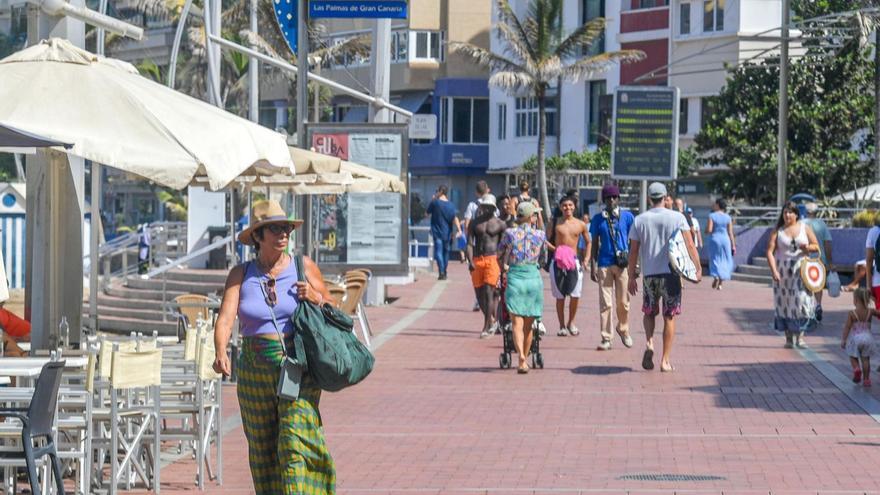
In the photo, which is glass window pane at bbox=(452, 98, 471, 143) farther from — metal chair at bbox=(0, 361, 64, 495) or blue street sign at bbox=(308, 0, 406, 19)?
metal chair at bbox=(0, 361, 64, 495)

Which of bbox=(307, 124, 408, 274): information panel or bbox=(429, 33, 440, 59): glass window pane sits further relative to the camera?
bbox=(429, 33, 440, 59): glass window pane

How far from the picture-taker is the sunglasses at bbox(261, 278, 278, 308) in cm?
830

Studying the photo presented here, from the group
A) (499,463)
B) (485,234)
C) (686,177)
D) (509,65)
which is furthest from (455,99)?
(499,463)

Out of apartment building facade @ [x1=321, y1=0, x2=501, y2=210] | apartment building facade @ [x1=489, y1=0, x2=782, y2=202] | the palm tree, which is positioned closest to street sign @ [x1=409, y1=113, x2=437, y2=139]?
apartment building facade @ [x1=489, y1=0, x2=782, y2=202]

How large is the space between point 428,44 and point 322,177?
49340 millimetres

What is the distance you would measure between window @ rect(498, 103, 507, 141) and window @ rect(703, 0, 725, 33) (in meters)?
11.9

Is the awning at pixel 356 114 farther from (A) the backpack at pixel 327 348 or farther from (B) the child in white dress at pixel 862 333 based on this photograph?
(A) the backpack at pixel 327 348

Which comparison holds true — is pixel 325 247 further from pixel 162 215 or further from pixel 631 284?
pixel 162 215

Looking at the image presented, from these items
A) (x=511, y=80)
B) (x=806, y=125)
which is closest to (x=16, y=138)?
(x=806, y=125)

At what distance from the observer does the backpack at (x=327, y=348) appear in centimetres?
813

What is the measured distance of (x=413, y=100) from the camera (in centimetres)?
6700

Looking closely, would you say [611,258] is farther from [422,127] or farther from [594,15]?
[594,15]

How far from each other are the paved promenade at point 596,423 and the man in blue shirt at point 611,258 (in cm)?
31

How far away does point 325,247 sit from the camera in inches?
894
